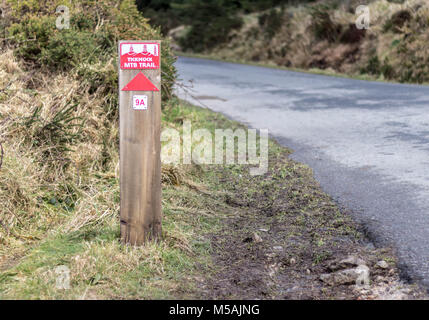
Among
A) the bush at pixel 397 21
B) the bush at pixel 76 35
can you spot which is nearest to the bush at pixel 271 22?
the bush at pixel 397 21

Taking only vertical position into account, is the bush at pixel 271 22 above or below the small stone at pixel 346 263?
above

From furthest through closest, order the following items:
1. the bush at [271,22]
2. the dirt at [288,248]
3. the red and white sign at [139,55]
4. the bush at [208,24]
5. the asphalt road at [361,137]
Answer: the bush at [208,24] < the bush at [271,22] < the asphalt road at [361,137] < the red and white sign at [139,55] < the dirt at [288,248]

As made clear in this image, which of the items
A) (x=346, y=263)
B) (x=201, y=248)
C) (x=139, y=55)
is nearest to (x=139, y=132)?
(x=139, y=55)

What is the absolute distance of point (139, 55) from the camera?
4.03m

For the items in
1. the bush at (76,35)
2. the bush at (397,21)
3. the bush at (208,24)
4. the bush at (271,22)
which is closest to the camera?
the bush at (76,35)

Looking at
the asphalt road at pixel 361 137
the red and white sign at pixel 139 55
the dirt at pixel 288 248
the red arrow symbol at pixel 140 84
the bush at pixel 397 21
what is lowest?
the dirt at pixel 288 248

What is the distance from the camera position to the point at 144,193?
4.12m

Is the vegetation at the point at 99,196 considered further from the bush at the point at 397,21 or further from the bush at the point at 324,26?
the bush at the point at 324,26

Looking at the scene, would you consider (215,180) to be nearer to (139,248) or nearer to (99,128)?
(99,128)

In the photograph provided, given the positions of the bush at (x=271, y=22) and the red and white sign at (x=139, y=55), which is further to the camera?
the bush at (x=271, y=22)

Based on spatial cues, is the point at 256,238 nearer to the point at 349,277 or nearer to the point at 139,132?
the point at 349,277

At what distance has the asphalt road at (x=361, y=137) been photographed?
15.5 feet

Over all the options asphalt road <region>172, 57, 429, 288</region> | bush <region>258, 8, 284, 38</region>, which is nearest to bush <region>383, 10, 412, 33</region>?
asphalt road <region>172, 57, 429, 288</region>
